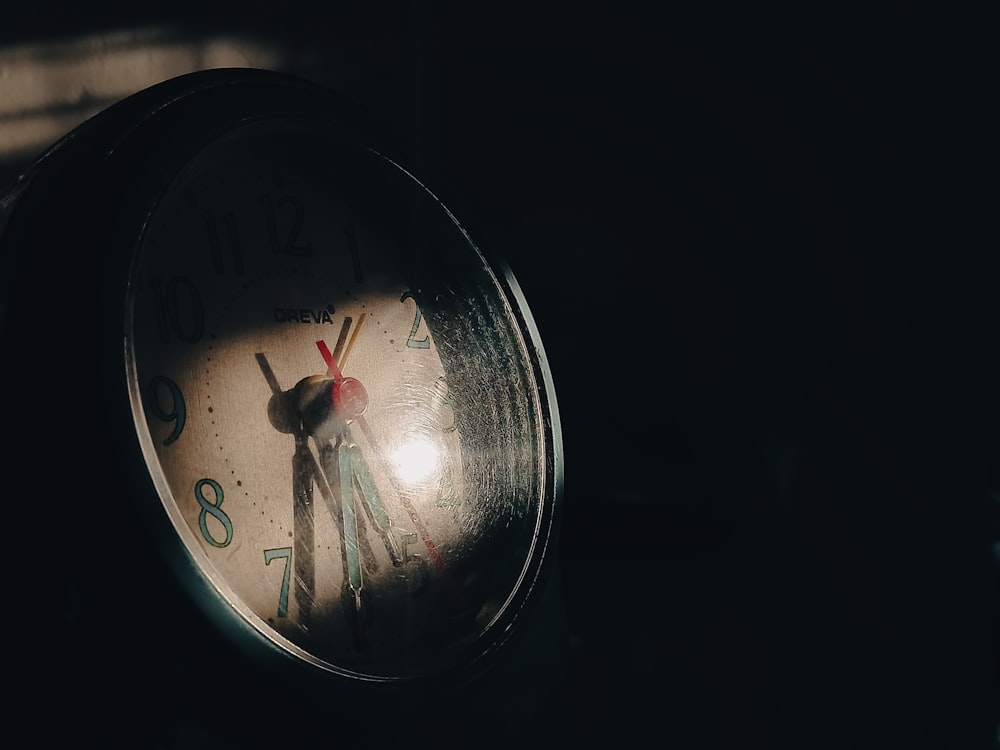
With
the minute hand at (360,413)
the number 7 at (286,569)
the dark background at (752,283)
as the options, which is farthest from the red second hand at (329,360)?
the dark background at (752,283)

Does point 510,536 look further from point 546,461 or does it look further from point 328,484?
point 328,484

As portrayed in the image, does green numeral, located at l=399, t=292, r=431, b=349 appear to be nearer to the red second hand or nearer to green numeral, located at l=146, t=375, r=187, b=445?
the red second hand

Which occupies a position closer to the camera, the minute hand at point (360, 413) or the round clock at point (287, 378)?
the round clock at point (287, 378)

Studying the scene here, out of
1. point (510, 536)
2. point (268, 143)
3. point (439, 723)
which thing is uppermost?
point (268, 143)

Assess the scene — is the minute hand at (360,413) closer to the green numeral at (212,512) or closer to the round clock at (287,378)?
the round clock at (287,378)

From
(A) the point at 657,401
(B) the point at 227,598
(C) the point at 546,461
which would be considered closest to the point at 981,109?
(A) the point at 657,401

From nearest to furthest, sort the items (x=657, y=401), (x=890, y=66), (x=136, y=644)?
(x=136, y=644) → (x=657, y=401) → (x=890, y=66)
